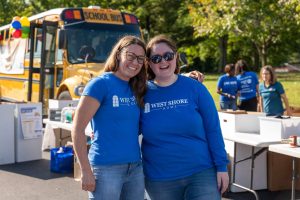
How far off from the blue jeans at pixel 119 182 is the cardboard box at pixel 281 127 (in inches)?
107

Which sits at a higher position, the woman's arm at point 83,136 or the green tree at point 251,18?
the green tree at point 251,18

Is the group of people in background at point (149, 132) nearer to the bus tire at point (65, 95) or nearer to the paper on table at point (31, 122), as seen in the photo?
the paper on table at point (31, 122)

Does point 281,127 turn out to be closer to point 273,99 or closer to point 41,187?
point 273,99

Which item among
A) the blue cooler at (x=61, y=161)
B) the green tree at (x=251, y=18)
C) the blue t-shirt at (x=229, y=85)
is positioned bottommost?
the blue cooler at (x=61, y=161)

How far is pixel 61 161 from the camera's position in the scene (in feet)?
23.3

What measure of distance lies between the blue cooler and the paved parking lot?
11cm

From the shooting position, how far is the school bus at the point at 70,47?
10.2 m

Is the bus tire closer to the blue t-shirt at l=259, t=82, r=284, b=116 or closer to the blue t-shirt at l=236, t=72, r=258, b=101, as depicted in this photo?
the blue t-shirt at l=236, t=72, r=258, b=101

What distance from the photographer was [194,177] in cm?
294

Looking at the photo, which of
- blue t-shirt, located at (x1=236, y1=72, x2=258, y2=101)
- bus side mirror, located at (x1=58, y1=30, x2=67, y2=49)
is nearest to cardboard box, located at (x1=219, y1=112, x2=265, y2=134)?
blue t-shirt, located at (x1=236, y1=72, x2=258, y2=101)

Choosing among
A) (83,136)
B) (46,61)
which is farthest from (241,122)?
(46,61)

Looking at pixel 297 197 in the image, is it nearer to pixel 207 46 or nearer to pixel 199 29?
pixel 199 29

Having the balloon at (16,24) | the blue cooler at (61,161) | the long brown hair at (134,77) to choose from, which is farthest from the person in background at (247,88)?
the long brown hair at (134,77)

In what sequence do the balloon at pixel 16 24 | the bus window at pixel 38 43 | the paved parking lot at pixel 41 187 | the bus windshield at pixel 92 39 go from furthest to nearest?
the bus window at pixel 38 43 < the balloon at pixel 16 24 < the bus windshield at pixel 92 39 < the paved parking lot at pixel 41 187
